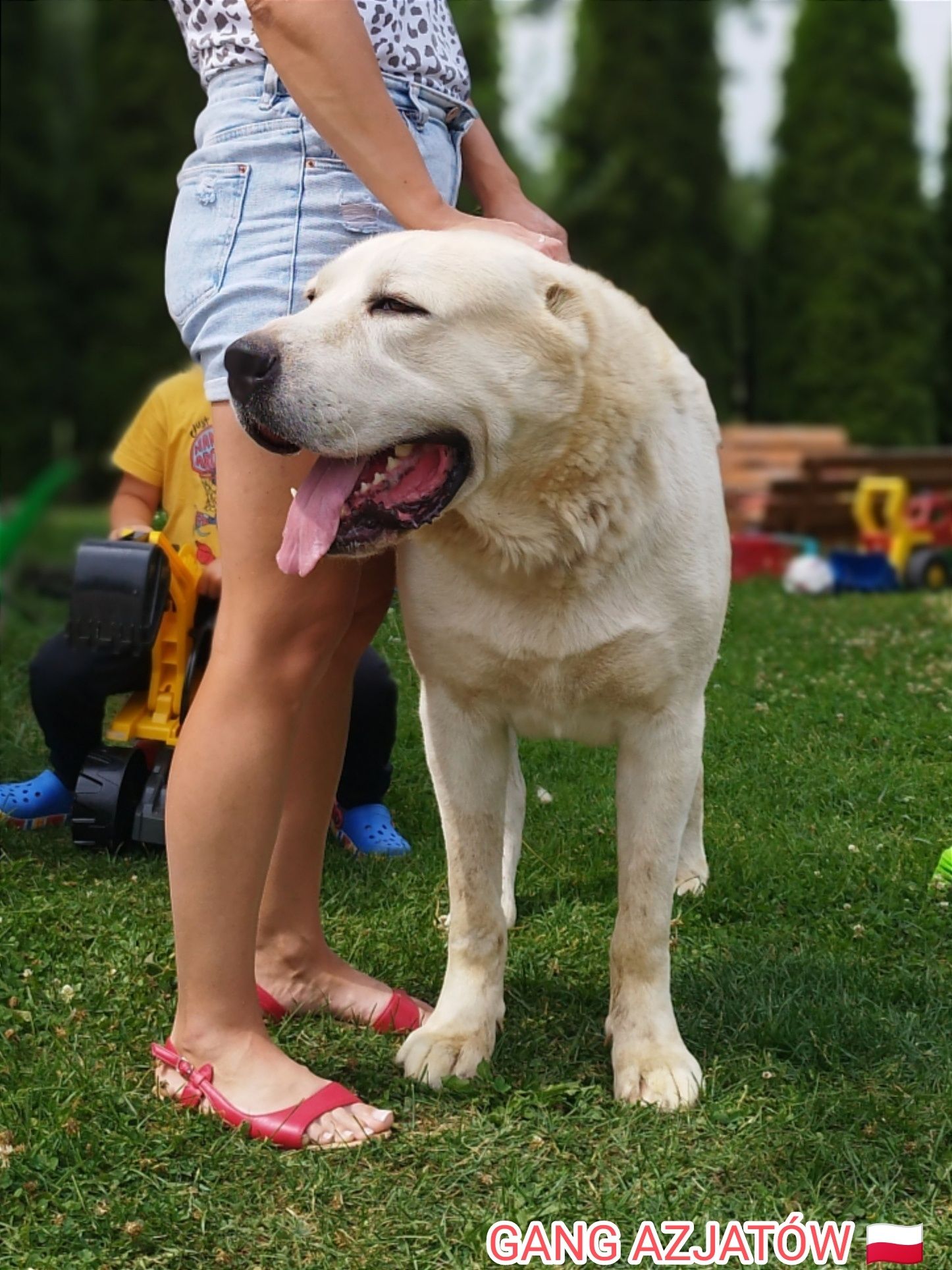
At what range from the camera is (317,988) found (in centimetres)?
247

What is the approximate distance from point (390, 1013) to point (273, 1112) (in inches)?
16.4

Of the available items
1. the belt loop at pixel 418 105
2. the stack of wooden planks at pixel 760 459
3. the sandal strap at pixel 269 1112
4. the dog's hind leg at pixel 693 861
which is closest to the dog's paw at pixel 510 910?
the dog's hind leg at pixel 693 861

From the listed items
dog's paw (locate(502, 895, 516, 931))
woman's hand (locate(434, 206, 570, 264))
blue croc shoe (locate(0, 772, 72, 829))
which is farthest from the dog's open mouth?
blue croc shoe (locate(0, 772, 72, 829))

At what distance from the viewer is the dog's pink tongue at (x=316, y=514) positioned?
191 cm

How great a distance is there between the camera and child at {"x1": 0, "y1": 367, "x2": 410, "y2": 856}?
3438mm

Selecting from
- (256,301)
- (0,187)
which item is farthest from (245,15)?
(0,187)

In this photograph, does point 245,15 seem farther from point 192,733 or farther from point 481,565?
point 192,733

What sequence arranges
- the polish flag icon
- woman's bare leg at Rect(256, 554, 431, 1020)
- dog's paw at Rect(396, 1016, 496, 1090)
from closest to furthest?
the polish flag icon → dog's paw at Rect(396, 1016, 496, 1090) → woman's bare leg at Rect(256, 554, 431, 1020)

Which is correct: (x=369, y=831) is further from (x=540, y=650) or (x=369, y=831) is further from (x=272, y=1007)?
(x=540, y=650)

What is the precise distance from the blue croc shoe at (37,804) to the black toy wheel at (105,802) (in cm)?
22

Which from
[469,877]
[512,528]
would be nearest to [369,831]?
[469,877]

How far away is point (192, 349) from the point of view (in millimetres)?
2143

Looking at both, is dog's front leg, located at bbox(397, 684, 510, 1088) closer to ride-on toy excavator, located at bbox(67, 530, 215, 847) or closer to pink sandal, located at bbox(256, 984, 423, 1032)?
pink sandal, located at bbox(256, 984, 423, 1032)

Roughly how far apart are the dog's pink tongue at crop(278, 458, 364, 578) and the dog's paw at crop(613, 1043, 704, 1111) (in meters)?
0.91
